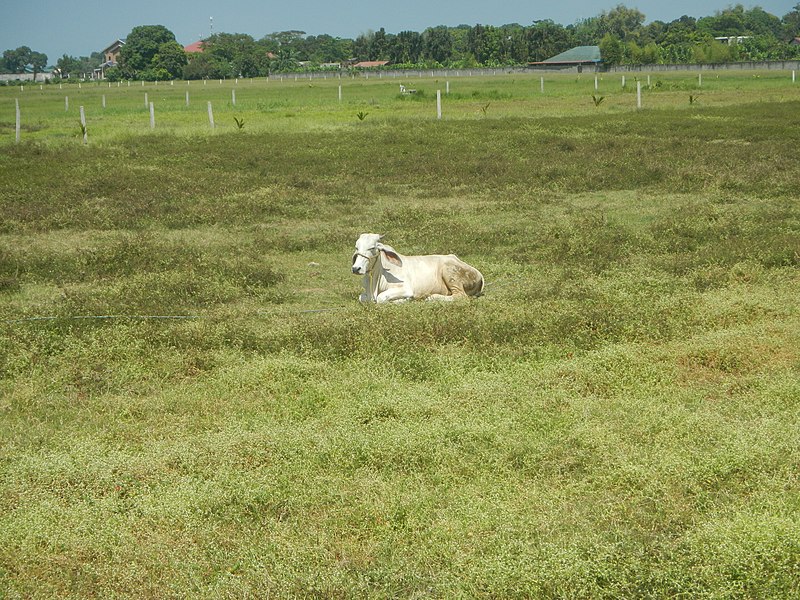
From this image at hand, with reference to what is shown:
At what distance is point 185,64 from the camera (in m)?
117

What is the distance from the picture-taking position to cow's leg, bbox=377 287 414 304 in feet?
31.1

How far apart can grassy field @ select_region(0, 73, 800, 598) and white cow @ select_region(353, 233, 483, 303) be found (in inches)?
13.8

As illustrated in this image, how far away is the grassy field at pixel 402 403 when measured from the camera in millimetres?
4660

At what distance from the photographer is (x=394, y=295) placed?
952 centimetres

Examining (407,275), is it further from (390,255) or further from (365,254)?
(365,254)

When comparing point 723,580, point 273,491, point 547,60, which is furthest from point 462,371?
point 547,60

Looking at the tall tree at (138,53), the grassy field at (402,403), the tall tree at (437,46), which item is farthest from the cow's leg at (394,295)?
the tall tree at (437,46)

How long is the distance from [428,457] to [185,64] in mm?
118584

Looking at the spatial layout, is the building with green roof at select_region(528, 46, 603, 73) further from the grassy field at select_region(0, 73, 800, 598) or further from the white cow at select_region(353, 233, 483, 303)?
the white cow at select_region(353, 233, 483, 303)

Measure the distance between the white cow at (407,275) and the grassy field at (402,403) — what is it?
351 mm

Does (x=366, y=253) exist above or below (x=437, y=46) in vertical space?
below

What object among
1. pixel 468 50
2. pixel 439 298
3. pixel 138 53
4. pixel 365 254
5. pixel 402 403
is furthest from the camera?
pixel 468 50

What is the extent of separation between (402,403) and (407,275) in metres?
3.20

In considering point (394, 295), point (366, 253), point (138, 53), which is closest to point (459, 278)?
point (394, 295)
